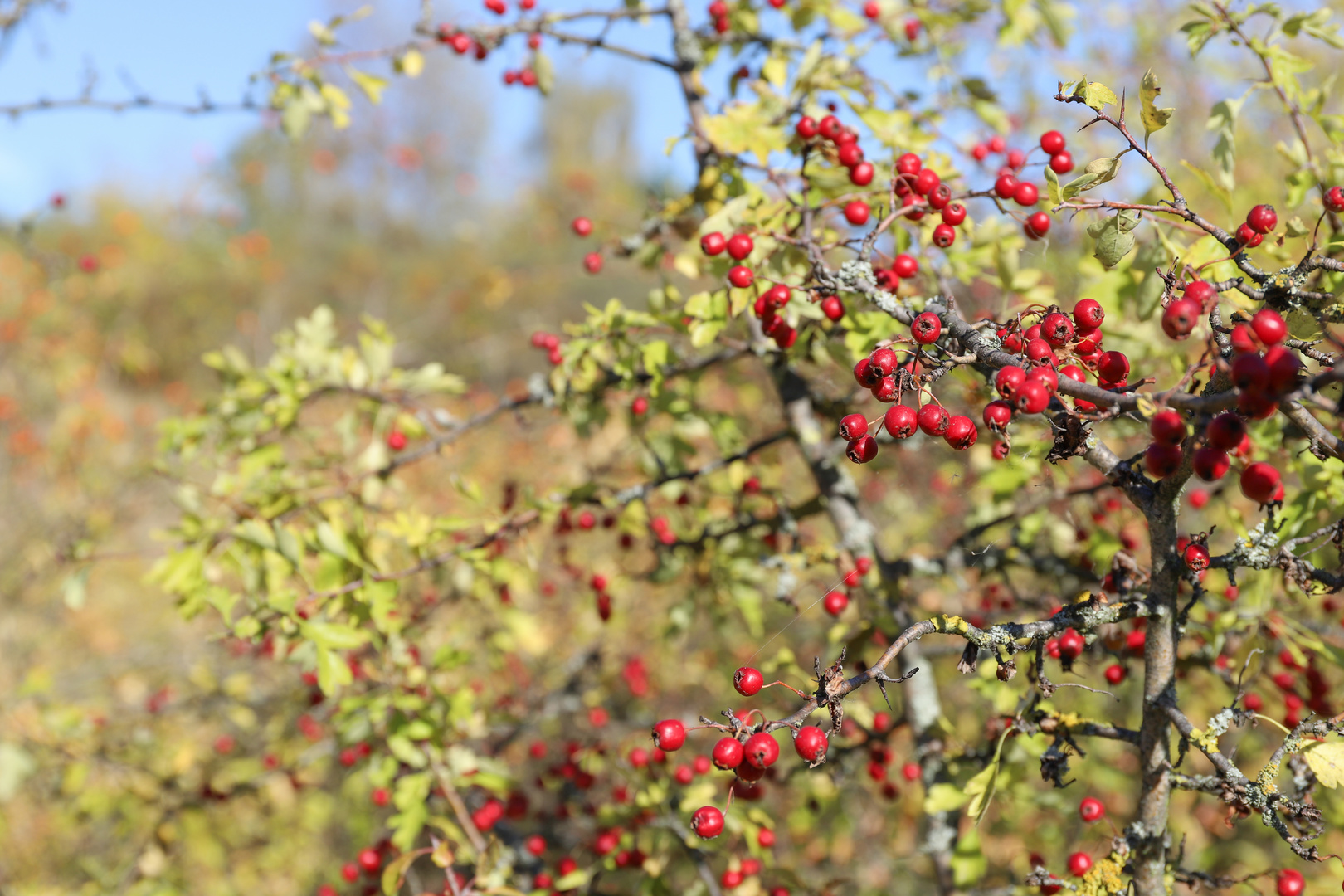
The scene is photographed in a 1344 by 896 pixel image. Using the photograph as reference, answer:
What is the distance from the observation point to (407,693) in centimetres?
239

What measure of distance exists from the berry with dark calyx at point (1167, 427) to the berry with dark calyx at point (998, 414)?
0.18 meters

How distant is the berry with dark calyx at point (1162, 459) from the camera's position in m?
1.03

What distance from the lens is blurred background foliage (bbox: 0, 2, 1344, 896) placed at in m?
2.92

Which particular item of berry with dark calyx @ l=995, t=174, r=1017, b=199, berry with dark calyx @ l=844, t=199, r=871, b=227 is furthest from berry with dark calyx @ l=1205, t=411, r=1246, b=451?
berry with dark calyx @ l=844, t=199, r=871, b=227

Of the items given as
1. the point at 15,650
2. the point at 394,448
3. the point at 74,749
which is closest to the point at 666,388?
the point at 394,448

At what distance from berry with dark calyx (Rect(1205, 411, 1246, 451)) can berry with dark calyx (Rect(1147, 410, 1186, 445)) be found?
42 millimetres

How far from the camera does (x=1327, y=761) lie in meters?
1.28

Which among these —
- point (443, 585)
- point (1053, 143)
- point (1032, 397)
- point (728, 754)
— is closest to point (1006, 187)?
point (1053, 143)

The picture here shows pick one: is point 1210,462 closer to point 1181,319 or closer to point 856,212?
point 1181,319

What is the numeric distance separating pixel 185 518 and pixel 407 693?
797 millimetres

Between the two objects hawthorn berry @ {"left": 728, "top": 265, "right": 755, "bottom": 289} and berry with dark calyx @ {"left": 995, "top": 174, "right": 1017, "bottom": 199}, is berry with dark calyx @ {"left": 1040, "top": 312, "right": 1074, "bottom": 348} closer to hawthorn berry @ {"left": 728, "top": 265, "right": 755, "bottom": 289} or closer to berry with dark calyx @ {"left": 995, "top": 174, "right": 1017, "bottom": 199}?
berry with dark calyx @ {"left": 995, "top": 174, "right": 1017, "bottom": 199}

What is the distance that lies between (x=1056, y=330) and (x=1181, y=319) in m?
0.26

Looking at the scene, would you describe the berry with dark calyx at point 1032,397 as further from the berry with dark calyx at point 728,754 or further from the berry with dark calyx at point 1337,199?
the berry with dark calyx at point 1337,199

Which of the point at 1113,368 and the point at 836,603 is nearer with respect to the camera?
the point at 1113,368
